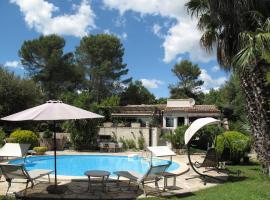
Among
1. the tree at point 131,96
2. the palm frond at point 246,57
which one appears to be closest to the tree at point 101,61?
the tree at point 131,96

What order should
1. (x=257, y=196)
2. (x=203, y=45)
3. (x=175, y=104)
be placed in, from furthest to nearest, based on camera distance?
(x=175, y=104)
(x=203, y=45)
(x=257, y=196)

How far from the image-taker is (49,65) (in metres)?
47.0

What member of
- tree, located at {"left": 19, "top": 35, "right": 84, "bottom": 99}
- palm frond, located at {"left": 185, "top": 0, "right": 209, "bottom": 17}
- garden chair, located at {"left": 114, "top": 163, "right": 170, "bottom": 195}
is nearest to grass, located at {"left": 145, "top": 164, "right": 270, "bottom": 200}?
garden chair, located at {"left": 114, "top": 163, "right": 170, "bottom": 195}

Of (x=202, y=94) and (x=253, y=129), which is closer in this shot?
(x=253, y=129)

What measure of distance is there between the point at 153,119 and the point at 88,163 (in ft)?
51.5

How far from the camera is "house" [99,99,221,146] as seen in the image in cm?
2803

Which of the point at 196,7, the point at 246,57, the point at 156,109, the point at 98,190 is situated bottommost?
the point at 98,190

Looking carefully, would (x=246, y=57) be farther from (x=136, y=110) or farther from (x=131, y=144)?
(x=136, y=110)

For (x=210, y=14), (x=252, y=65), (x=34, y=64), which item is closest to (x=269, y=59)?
(x=252, y=65)

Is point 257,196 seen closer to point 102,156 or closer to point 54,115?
point 54,115

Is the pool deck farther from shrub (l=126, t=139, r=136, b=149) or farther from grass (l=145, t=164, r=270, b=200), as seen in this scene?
shrub (l=126, t=139, r=136, b=149)

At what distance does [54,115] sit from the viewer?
1005 cm

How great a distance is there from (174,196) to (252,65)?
17.9 ft

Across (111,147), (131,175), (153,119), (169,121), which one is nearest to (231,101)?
(169,121)
